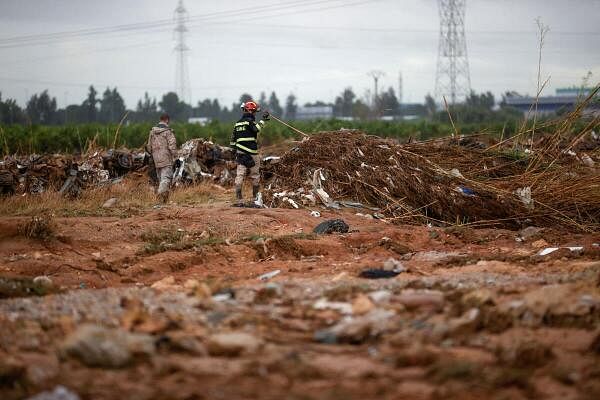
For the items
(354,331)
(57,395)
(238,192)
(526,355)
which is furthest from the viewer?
(238,192)

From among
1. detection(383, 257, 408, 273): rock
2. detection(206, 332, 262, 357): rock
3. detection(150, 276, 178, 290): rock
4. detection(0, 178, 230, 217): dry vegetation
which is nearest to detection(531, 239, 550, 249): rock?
detection(383, 257, 408, 273): rock

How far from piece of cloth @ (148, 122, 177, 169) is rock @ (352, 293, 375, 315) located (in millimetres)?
8933

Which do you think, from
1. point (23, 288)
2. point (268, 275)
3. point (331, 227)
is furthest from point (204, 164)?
point (23, 288)

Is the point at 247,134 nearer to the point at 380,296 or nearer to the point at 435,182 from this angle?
the point at 435,182

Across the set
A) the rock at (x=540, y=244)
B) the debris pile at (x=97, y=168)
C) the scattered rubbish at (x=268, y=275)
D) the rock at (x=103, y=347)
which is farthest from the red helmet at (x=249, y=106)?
the rock at (x=103, y=347)

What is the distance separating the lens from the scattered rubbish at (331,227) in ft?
31.6

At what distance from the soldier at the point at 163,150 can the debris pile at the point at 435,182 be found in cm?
194

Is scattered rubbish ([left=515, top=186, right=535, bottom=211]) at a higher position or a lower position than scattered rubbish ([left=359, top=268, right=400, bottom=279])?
higher

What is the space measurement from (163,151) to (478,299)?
9436 millimetres

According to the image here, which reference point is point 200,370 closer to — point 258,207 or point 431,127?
point 258,207

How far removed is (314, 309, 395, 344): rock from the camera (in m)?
4.15

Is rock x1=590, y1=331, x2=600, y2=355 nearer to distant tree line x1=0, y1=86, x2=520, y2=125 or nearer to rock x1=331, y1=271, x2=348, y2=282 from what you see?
rock x1=331, y1=271, x2=348, y2=282

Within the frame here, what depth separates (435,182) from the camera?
11.9 meters

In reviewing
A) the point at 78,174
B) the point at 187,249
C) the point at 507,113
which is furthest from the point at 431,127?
the point at 187,249
